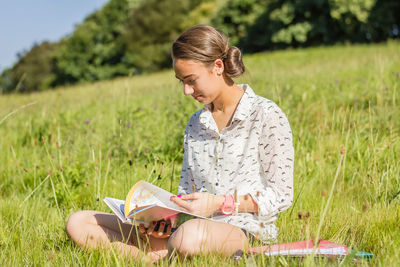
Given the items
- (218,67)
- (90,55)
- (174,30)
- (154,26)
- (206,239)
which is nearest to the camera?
(206,239)

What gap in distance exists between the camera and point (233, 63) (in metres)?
2.08

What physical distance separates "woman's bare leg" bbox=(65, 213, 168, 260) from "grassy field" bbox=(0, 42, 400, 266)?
2.9 inches

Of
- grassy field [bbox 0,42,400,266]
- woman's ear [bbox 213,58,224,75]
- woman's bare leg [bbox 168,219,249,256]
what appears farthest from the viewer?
woman's ear [bbox 213,58,224,75]

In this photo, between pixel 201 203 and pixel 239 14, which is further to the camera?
pixel 239 14

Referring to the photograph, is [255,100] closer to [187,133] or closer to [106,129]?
[187,133]

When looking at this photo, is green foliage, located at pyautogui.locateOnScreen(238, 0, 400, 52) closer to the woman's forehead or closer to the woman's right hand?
the woman's forehead

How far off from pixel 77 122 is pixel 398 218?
3.61 m

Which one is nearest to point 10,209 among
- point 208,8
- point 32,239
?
point 32,239

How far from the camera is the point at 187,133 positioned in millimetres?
2311

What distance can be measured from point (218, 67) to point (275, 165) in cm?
60

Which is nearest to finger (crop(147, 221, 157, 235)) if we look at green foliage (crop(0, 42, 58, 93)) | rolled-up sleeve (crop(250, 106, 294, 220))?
rolled-up sleeve (crop(250, 106, 294, 220))

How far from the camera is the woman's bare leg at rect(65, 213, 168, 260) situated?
2092 mm

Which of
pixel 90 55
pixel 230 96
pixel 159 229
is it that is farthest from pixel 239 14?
pixel 159 229

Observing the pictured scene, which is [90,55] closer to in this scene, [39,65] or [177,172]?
[39,65]
